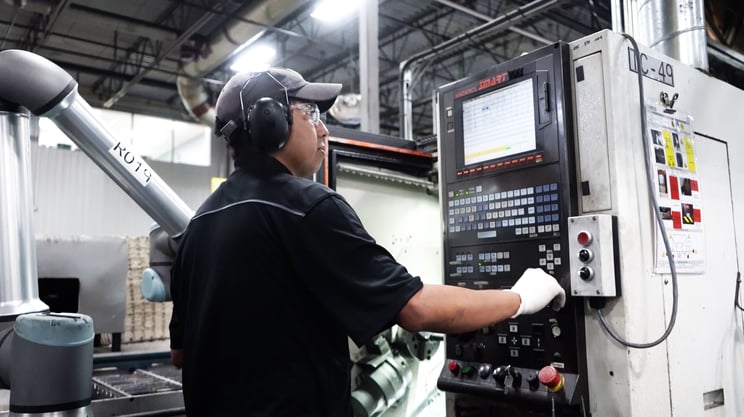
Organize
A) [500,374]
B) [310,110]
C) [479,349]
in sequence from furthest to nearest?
[479,349] → [500,374] → [310,110]

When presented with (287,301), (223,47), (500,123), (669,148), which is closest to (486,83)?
(500,123)

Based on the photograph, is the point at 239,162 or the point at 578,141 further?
the point at 578,141

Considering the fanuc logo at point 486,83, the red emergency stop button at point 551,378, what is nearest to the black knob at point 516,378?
the red emergency stop button at point 551,378

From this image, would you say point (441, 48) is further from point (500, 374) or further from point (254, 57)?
point (254, 57)

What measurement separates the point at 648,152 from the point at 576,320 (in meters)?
0.46

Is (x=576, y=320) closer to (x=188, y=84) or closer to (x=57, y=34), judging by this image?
(x=188, y=84)

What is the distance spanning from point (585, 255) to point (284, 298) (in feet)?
2.40

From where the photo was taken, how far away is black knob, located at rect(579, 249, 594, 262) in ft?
4.64

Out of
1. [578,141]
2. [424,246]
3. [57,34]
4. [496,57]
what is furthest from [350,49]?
[578,141]

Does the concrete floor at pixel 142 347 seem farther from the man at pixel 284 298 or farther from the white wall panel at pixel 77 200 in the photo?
the white wall panel at pixel 77 200

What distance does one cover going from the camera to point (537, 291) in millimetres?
1382

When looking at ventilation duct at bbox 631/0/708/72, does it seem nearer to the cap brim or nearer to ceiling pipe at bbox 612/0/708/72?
ceiling pipe at bbox 612/0/708/72

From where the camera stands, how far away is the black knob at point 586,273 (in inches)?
55.7

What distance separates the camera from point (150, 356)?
2.76 m
